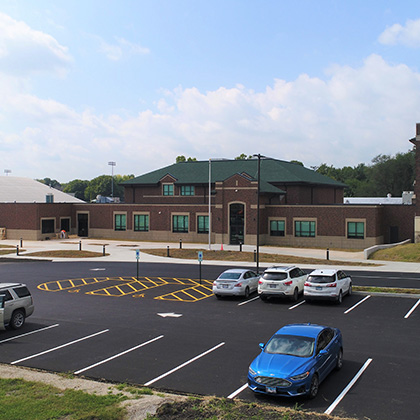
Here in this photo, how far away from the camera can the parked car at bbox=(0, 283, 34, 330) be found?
18.9 meters

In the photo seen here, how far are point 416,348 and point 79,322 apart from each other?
12.6 m

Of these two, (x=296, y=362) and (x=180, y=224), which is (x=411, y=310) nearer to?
(x=296, y=362)

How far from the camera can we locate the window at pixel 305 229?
5516 centimetres

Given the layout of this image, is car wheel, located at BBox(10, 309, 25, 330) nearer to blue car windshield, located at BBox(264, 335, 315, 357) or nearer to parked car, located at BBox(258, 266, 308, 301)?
blue car windshield, located at BBox(264, 335, 315, 357)

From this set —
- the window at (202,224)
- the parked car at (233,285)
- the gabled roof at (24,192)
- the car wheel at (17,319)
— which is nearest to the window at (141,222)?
the window at (202,224)

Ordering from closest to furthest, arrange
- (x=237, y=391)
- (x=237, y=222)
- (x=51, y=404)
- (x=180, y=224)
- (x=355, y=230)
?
(x=51, y=404)
(x=237, y=391)
(x=355, y=230)
(x=237, y=222)
(x=180, y=224)

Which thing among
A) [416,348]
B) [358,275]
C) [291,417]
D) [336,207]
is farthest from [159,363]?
[336,207]

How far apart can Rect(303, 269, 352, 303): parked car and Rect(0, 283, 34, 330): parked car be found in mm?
12540

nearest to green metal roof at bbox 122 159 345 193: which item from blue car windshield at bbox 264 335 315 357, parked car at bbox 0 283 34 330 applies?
parked car at bbox 0 283 34 330

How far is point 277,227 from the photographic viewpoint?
56.8 metres

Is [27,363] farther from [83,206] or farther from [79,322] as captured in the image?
[83,206]

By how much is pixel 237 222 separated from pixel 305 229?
Result: 7551mm

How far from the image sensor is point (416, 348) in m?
16.3

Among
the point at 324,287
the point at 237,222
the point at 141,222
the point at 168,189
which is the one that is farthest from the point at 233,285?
the point at 168,189
